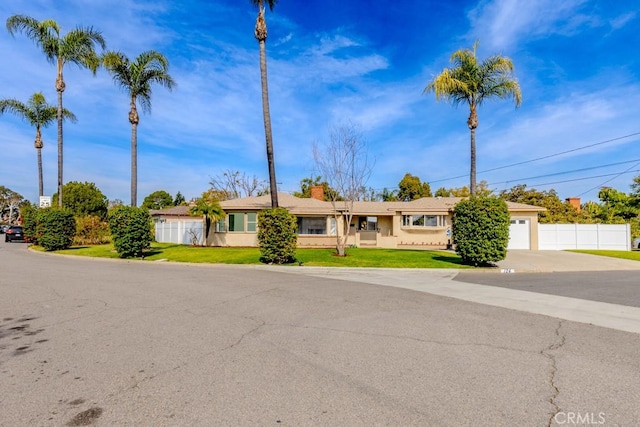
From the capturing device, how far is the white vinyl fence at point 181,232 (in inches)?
1101

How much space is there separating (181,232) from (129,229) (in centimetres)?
1068

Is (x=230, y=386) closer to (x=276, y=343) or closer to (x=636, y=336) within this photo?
(x=276, y=343)

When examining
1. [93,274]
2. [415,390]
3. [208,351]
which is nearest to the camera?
[415,390]

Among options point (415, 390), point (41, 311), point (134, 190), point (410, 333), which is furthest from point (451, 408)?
point (134, 190)

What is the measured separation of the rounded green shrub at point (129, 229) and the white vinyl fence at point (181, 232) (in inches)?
321

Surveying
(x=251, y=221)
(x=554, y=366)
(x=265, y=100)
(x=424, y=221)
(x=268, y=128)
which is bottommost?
(x=554, y=366)

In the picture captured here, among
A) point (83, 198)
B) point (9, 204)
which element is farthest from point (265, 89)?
point (9, 204)

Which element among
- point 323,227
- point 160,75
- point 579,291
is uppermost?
point 160,75

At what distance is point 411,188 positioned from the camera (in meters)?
55.2

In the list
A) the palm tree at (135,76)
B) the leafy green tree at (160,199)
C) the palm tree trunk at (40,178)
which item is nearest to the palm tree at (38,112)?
the palm tree trunk at (40,178)

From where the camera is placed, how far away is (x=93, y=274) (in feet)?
42.0

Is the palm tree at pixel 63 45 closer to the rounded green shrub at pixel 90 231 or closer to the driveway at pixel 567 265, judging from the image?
the rounded green shrub at pixel 90 231

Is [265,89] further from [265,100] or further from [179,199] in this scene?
[179,199]

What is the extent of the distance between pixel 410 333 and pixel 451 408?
8.23 feet
